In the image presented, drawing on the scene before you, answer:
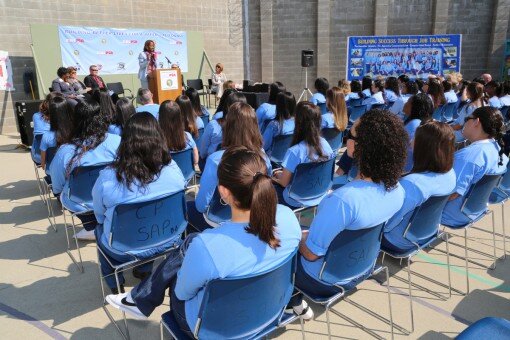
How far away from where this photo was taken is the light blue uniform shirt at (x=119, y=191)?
2.27 m

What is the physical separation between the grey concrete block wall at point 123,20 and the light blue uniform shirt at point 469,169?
8936mm

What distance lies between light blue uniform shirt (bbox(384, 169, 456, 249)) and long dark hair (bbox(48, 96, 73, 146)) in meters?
2.78

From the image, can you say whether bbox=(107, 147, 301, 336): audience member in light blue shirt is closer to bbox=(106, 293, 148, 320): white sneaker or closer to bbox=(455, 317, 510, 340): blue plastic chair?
bbox=(106, 293, 148, 320): white sneaker

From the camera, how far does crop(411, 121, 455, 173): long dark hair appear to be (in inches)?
93.6

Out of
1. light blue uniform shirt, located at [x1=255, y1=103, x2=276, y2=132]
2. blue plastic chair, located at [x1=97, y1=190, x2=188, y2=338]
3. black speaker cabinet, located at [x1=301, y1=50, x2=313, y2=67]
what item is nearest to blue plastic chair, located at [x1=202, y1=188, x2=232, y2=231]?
blue plastic chair, located at [x1=97, y1=190, x2=188, y2=338]

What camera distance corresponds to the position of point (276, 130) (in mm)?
4398

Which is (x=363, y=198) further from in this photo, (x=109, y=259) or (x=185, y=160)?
(x=185, y=160)

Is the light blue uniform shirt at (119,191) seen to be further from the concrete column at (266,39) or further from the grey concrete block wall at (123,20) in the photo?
the concrete column at (266,39)

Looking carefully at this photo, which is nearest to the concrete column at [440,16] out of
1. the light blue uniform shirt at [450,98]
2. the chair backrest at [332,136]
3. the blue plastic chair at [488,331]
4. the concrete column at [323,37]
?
the concrete column at [323,37]

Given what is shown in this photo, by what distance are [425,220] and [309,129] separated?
3.68 ft

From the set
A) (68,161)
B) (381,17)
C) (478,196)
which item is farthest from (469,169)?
(381,17)

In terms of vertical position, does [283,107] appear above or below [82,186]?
above

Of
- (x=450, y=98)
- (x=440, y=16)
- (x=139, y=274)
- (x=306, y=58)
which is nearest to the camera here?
(x=139, y=274)

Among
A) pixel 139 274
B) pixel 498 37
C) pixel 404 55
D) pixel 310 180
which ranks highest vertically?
pixel 498 37
